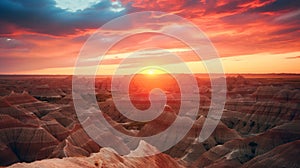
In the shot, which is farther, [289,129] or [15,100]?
[15,100]

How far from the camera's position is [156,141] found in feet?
192

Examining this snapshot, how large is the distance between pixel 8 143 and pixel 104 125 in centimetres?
1791

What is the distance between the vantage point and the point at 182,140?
189 ft

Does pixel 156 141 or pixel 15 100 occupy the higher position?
pixel 15 100

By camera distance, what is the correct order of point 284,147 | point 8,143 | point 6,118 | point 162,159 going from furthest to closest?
point 6,118 < point 8,143 < point 284,147 < point 162,159

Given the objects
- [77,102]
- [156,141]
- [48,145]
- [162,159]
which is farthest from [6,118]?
[77,102]

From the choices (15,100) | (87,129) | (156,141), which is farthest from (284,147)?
(15,100)

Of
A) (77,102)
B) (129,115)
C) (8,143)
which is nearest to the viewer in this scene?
(8,143)

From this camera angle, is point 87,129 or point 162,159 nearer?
point 162,159

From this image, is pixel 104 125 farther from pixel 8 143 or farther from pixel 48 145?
pixel 8 143

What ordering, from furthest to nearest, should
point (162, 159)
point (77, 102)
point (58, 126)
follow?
point (77, 102), point (58, 126), point (162, 159)

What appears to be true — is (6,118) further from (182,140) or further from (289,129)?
(289,129)

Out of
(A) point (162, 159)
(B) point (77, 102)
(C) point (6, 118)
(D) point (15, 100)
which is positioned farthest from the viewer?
(B) point (77, 102)

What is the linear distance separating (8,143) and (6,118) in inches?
279
